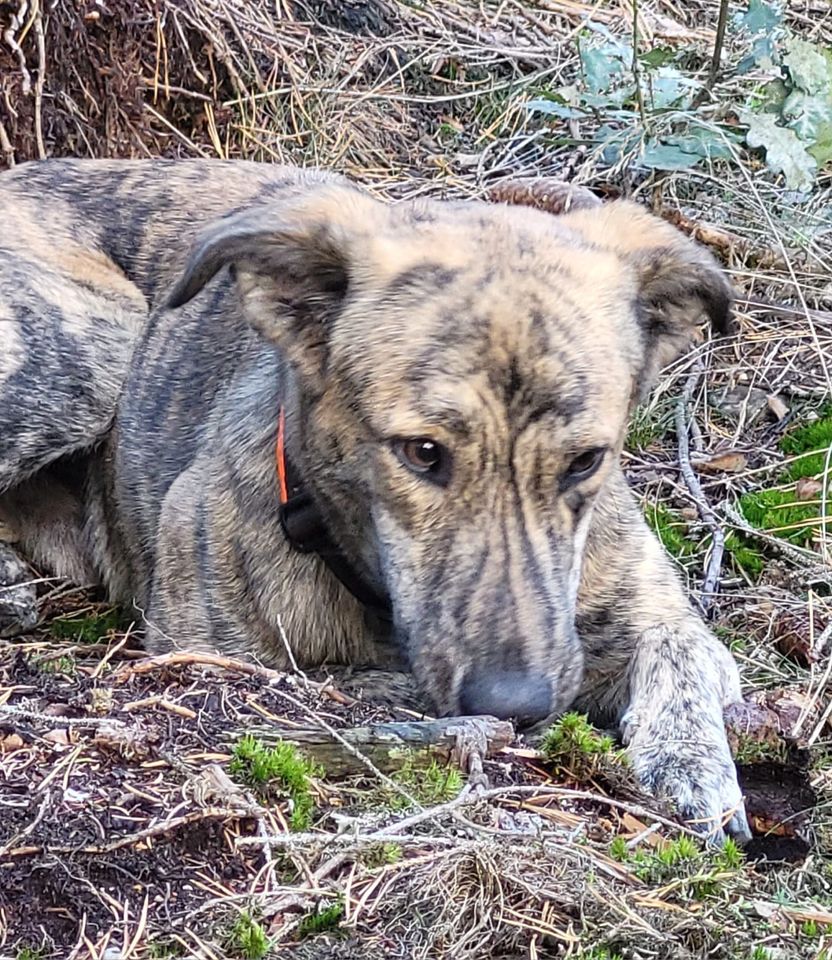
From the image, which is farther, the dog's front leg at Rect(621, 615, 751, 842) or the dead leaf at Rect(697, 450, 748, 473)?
the dead leaf at Rect(697, 450, 748, 473)

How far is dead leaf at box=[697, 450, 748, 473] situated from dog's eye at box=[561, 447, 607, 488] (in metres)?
2.13

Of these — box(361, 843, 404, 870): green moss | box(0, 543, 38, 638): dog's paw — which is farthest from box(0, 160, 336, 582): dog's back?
box(361, 843, 404, 870): green moss

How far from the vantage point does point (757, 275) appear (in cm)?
625

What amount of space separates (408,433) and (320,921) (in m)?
1.23

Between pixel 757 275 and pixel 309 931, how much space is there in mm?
4323

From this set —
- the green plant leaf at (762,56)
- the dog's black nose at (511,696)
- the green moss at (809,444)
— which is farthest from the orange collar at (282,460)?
the green plant leaf at (762,56)

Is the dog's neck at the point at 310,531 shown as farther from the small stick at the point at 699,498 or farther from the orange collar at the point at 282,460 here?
the small stick at the point at 699,498

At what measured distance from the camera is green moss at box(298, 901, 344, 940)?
2562 mm

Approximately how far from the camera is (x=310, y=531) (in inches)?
158

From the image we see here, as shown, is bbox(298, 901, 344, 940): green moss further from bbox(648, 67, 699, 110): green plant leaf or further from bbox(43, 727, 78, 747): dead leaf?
bbox(648, 67, 699, 110): green plant leaf

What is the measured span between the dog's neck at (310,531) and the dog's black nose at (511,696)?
2.25 ft

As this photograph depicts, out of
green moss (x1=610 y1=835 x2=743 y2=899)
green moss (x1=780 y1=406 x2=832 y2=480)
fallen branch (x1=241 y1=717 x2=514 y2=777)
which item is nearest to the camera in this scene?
green moss (x1=610 y1=835 x2=743 y2=899)

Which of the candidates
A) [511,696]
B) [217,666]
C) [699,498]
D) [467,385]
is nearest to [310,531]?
[217,666]

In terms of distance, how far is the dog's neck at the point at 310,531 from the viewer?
157 inches
